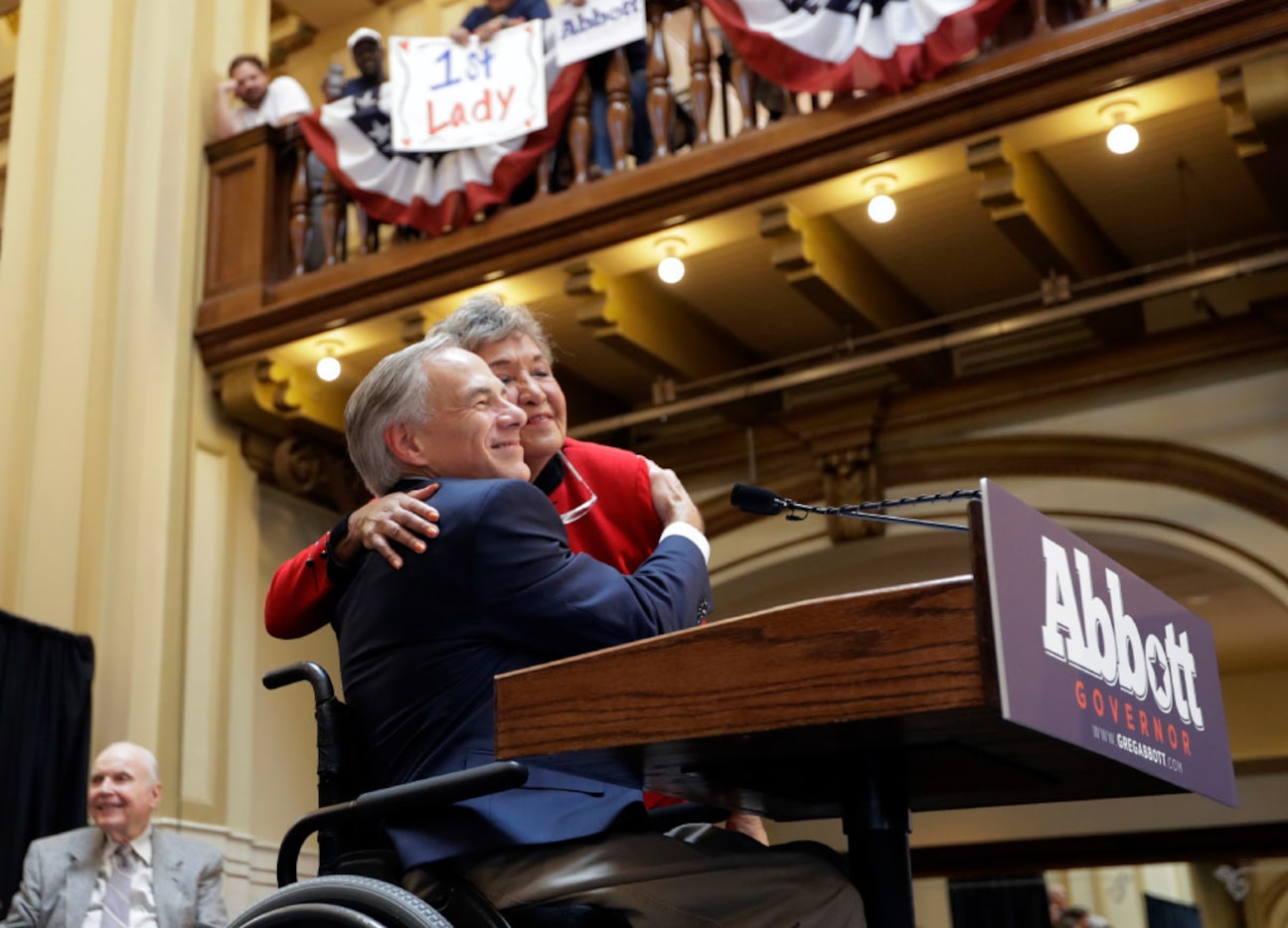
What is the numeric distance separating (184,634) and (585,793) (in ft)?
19.3

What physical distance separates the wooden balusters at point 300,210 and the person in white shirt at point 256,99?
→ 0.83ft

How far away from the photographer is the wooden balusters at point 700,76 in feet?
21.2

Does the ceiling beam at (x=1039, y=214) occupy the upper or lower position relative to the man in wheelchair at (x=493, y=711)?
upper

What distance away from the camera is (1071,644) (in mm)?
1462

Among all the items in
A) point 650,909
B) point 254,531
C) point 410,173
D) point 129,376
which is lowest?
point 650,909

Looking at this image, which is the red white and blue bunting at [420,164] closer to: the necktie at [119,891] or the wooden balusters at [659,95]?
the wooden balusters at [659,95]

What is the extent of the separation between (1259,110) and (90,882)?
16.3 ft

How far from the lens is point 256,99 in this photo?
7.94 meters

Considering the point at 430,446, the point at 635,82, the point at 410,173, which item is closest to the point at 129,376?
the point at 410,173

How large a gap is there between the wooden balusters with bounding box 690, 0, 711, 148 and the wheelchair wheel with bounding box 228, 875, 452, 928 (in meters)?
5.09

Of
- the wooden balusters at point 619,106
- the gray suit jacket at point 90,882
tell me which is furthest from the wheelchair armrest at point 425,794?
A: the wooden balusters at point 619,106

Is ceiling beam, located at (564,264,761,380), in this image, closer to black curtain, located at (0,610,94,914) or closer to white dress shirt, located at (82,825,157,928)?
black curtain, located at (0,610,94,914)

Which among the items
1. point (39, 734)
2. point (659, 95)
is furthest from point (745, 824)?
point (39, 734)

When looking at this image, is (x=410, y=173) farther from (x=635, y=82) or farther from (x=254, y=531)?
(x=254, y=531)
